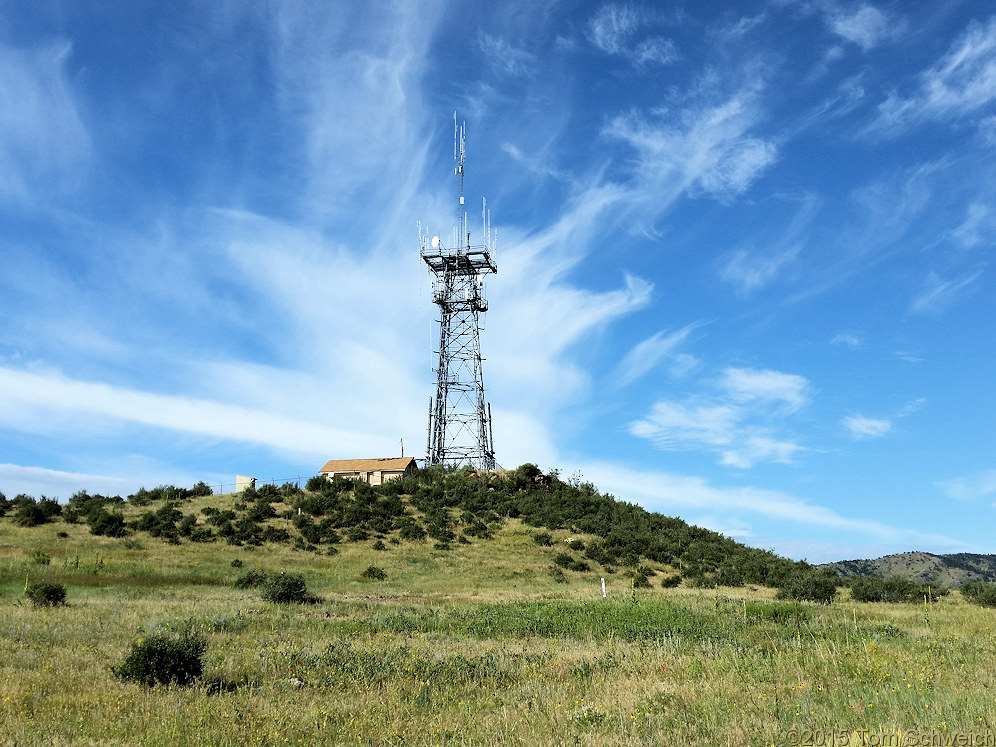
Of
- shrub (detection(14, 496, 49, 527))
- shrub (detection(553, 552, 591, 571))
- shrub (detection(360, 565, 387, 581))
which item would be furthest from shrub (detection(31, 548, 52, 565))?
shrub (detection(553, 552, 591, 571))

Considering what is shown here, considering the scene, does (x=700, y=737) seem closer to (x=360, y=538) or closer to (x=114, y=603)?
(x=114, y=603)

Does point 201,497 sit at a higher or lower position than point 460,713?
higher

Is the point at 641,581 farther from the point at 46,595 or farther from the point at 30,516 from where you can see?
the point at 30,516

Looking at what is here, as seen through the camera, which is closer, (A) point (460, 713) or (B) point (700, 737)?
(B) point (700, 737)

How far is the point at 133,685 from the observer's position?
10820mm

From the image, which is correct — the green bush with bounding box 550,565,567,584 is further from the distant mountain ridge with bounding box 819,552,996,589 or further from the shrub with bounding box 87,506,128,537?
the distant mountain ridge with bounding box 819,552,996,589

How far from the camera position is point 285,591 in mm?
25031

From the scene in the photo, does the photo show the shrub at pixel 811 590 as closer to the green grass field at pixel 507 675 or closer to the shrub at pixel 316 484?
the green grass field at pixel 507 675

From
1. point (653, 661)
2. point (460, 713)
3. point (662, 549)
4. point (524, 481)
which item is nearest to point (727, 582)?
point (662, 549)

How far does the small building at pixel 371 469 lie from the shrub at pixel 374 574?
981 inches

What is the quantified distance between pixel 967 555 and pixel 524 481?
126 metres

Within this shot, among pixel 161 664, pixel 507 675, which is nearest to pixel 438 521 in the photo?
Answer: pixel 507 675

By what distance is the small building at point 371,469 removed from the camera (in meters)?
66.7

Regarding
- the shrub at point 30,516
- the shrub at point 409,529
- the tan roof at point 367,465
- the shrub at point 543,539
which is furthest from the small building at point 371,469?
the shrub at point 30,516
